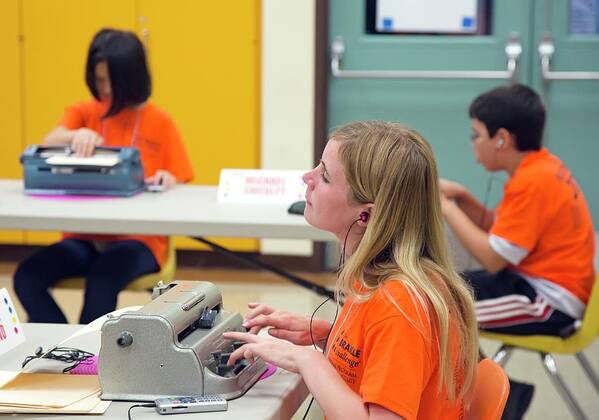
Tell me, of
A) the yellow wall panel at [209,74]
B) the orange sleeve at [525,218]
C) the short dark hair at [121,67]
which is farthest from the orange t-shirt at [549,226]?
the yellow wall panel at [209,74]

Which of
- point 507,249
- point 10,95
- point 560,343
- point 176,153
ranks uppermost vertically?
point 10,95

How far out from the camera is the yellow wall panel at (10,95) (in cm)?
534

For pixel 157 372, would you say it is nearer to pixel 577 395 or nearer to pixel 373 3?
pixel 577 395

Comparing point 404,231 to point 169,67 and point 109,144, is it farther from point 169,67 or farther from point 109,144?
point 169,67

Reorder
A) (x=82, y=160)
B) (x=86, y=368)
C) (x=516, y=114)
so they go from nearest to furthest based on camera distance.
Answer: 1. (x=86, y=368)
2. (x=516, y=114)
3. (x=82, y=160)

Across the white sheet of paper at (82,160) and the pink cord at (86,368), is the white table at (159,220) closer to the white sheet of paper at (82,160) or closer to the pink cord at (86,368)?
the white sheet of paper at (82,160)

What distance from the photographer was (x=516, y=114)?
315cm

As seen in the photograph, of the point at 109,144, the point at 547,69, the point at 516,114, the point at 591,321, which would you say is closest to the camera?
the point at 591,321

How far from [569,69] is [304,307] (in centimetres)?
173

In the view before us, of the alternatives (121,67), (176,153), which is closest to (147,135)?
(176,153)

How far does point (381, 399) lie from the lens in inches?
60.3

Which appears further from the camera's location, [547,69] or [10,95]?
[10,95]

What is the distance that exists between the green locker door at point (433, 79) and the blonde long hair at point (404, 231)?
135 inches

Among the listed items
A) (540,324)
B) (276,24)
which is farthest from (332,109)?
(540,324)
